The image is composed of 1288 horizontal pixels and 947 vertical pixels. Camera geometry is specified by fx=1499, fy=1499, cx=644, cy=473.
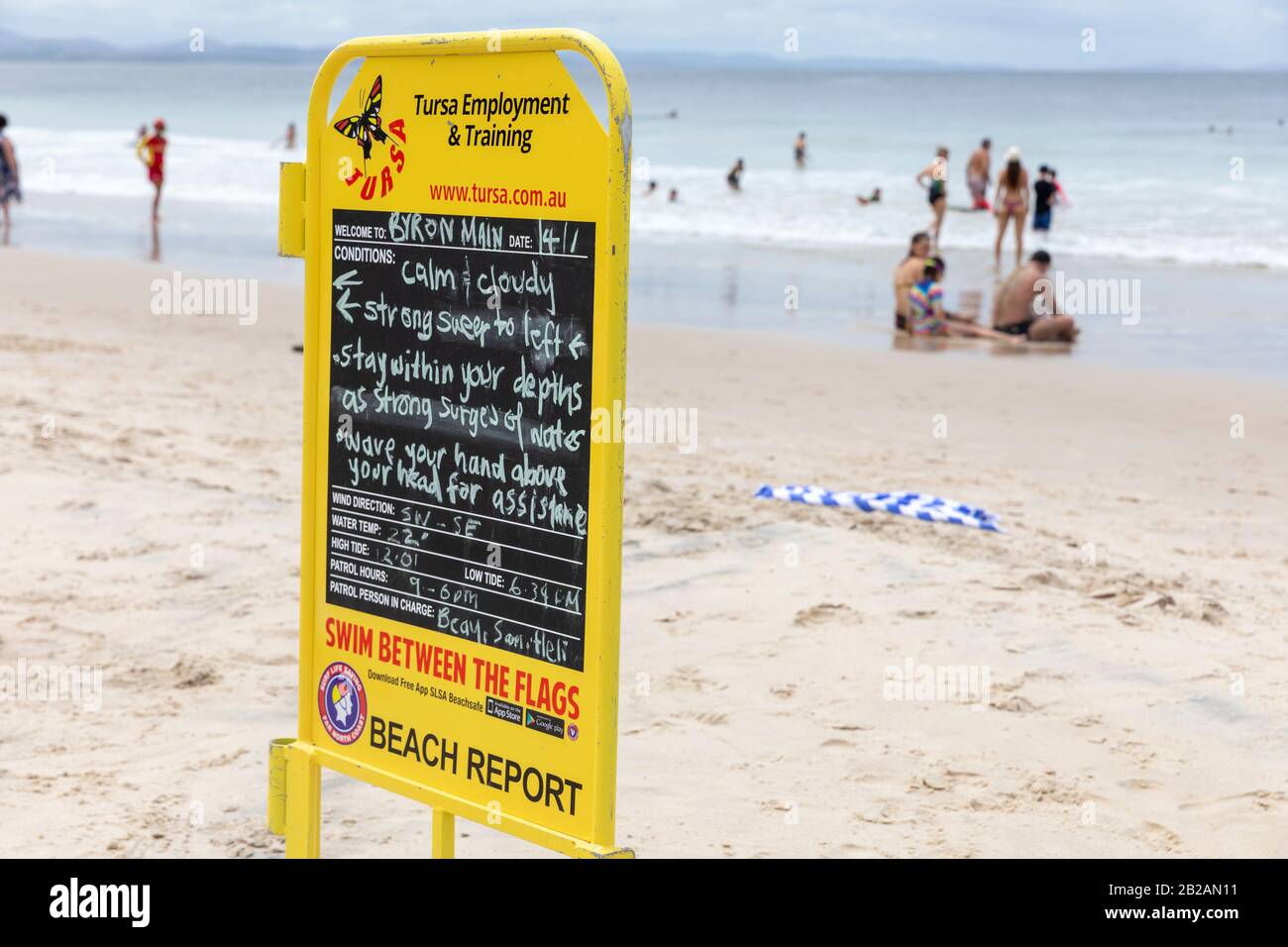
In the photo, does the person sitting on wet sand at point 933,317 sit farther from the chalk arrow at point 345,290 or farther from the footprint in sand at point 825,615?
the chalk arrow at point 345,290

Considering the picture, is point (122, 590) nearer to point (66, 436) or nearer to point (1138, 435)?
point (66, 436)

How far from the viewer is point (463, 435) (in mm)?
2967

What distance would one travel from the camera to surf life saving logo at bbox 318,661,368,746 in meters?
3.19

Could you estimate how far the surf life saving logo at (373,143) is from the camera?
301cm

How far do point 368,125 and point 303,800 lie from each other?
1450 mm

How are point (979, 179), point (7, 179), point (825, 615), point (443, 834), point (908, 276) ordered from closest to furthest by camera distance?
point (443, 834)
point (825, 615)
point (908, 276)
point (7, 179)
point (979, 179)

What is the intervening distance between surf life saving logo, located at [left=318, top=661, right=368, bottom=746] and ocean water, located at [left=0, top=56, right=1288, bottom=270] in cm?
1762

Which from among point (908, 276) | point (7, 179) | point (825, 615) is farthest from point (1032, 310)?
point (7, 179)

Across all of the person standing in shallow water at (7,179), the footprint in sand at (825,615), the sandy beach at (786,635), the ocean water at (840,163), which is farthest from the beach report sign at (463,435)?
the person standing in shallow water at (7,179)

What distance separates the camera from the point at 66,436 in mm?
7750

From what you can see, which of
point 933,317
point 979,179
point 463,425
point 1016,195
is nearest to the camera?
point 463,425

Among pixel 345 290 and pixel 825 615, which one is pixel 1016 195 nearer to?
pixel 825 615

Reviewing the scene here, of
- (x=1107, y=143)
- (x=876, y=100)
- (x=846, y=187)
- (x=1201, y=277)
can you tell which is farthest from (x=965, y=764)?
(x=876, y=100)

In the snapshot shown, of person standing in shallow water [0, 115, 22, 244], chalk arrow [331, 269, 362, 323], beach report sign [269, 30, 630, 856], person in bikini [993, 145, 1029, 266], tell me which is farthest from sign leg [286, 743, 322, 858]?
person standing in shallow water [0, 115, 22, 244]
